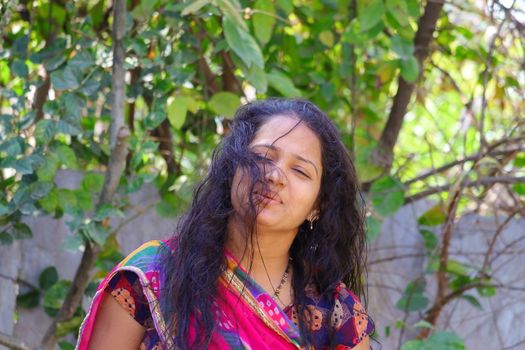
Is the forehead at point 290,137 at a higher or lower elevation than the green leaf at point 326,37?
lower

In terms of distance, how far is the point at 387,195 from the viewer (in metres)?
2.89

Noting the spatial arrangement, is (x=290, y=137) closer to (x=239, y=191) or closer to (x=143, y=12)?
(x=239, y=191)

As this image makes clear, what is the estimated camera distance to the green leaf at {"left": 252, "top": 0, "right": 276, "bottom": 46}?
259 centimetres

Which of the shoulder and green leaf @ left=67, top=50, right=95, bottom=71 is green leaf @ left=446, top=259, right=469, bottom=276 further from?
the shoulder

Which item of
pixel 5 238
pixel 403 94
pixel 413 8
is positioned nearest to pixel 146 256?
pixel 5 238

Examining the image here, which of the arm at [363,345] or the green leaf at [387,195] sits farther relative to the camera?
the green leaf at [387,195]

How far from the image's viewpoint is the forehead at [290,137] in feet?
5.98

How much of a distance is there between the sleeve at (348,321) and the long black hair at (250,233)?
0.03m

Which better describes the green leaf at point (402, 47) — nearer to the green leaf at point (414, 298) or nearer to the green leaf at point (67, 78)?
the green leaf at point (414, 298)

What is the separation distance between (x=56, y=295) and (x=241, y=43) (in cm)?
99

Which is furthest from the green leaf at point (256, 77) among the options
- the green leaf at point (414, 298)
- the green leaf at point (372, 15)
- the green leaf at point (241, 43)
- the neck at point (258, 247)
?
the green leaf at point (414, 298)

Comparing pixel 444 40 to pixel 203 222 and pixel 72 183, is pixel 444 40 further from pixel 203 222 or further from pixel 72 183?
pixel 203 222

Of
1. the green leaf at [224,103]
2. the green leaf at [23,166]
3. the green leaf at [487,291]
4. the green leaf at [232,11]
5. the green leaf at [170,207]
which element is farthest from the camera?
the green leaf at [487,291]

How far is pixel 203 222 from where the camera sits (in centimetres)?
185
